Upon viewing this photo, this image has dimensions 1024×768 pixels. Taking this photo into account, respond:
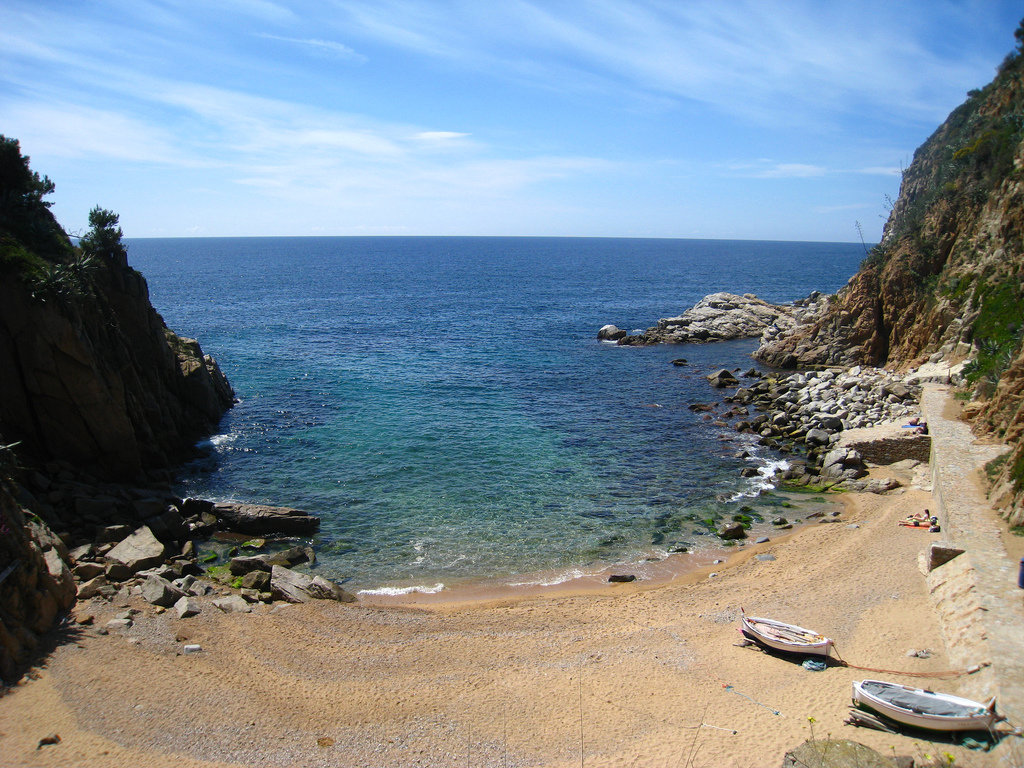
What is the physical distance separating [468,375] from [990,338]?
31.6m

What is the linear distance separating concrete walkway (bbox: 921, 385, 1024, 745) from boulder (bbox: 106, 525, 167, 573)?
22278 mm

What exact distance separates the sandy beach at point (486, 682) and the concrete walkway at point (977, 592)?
59 cm

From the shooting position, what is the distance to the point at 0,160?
88.2 feet

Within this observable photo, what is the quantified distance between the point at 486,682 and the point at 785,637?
763 cm

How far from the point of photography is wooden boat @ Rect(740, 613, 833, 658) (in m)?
15.2

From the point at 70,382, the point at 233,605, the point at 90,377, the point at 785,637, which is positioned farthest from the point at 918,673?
the point at 70,382

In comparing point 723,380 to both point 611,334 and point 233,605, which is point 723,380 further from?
point 233,605

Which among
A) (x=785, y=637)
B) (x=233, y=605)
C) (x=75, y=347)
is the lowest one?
(x=233, y=605)

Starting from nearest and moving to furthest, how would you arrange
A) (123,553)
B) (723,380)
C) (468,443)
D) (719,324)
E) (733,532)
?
1. (123,553)
2. (733,532)
3. (468,443)
4. (723,380)
5. (719,324)

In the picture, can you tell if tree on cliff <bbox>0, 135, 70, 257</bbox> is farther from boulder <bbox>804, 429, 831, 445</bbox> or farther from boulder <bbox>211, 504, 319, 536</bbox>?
boulder <bbox>804, 429, 831, 445</bbox>

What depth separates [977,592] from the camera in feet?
49.3

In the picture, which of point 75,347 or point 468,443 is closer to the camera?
point 75,347

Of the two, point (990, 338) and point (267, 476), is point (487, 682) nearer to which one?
point (267, 476)

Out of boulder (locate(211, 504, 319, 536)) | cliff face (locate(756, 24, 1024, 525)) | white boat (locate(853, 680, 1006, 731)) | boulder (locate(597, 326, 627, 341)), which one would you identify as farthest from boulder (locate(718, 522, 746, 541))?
boulder (locate(597, 326, 627, 341))
